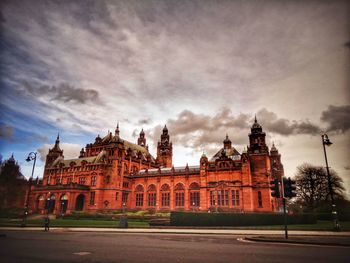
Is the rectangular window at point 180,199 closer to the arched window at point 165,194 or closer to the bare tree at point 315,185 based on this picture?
the arched window at point 165,194

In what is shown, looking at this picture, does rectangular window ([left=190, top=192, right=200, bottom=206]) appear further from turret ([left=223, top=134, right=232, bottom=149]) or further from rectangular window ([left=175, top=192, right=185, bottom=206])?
turret ([left=223, top=134, right=232, bottom=149])

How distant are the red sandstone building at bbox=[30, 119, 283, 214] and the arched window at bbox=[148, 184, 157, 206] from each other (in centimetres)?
26

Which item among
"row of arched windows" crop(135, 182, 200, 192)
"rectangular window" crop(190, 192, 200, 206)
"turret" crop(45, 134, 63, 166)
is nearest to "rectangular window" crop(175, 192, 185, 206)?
"row of arched windows" crop(135, 182, 200, 192)

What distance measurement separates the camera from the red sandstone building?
5631 cm

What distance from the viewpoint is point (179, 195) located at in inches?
2554

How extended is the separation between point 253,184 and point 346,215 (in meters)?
17.8

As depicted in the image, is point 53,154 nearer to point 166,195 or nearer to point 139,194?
point 139,194

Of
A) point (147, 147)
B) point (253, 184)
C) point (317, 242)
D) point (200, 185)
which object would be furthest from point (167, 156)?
point (317, 242)

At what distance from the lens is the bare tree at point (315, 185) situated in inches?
2549

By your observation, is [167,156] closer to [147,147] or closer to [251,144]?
[147,147]

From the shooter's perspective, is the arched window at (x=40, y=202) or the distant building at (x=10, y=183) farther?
the arched window at (x=40, y=202)

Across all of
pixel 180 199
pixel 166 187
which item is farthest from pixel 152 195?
pixel 180 199

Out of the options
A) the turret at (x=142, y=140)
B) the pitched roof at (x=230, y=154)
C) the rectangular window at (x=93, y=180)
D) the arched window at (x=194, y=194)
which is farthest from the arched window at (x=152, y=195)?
the turret at (x=142, y=140)

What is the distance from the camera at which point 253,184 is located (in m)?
56.7
